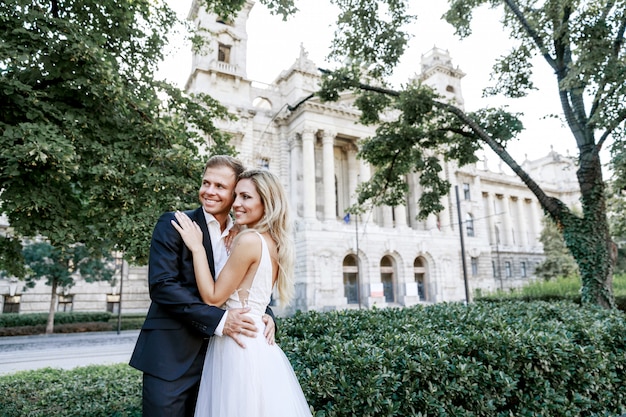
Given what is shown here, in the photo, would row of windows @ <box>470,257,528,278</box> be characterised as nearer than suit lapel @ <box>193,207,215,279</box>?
No

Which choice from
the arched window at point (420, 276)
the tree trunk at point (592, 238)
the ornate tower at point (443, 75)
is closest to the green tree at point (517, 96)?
the tree trunk at point (592, 238)

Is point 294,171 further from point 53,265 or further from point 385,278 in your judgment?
point 53,265

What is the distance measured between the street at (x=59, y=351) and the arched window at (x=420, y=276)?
2866 cm

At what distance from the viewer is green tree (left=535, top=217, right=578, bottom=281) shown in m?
42.9

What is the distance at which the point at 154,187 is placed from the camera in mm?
5426

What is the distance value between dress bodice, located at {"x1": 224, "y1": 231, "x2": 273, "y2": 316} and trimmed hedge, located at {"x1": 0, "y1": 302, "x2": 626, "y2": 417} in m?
1.03

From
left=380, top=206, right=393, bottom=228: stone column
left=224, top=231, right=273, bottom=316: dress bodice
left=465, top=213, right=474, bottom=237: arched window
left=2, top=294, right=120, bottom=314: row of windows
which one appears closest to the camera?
left=224, top=231, right=273, bottom=316: dress bodice

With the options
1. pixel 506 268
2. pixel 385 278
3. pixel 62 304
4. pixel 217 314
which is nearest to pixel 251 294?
pixel 217 314

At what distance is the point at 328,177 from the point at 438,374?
32415 millimetres

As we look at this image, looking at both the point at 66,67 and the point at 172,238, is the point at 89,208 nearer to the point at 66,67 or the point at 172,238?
the point at 66,67

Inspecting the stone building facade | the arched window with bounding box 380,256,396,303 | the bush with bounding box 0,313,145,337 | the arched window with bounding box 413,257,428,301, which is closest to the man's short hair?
the bush with bounding box 0,313,145,337

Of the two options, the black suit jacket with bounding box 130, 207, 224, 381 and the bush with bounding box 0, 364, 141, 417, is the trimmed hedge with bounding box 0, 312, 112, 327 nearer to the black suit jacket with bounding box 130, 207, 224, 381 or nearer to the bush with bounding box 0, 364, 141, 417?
the bush with bounding box 0, 364, 141, 417

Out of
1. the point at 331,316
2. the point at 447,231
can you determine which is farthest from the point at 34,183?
the point at 447,231

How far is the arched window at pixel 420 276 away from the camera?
3994 centimetres
